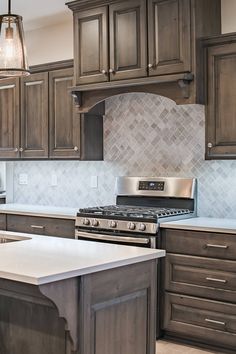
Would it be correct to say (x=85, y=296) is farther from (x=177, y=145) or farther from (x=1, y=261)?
(x=177, y=145)

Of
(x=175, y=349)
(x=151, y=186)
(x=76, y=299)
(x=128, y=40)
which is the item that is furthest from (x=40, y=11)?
(x=76, y=299)

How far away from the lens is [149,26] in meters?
4.25

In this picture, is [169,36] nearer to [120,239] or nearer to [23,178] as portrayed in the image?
[120,239]

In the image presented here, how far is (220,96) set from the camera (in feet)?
13.2

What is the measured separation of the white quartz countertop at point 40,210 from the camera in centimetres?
477

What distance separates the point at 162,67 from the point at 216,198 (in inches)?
45.7

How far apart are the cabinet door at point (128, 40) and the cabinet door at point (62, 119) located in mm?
648

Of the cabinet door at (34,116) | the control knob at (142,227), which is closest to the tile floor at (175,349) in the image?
the control knob at (142,227)

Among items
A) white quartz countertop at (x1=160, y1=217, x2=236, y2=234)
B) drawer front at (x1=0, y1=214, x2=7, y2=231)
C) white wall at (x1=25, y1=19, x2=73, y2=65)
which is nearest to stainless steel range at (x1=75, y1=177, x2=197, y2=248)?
white quartz countertop at (x1=160, y1=217, x2=236, y2=234)

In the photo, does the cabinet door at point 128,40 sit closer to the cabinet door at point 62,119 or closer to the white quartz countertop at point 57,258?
the cabinet door at point 62,119

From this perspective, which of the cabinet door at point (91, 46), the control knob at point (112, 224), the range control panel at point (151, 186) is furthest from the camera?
the range control panel at point (151, 186)

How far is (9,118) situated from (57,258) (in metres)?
3.27

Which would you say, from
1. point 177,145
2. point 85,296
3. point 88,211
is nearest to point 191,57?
point 177,145

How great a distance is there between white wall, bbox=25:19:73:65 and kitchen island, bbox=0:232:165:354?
3.01 metres
